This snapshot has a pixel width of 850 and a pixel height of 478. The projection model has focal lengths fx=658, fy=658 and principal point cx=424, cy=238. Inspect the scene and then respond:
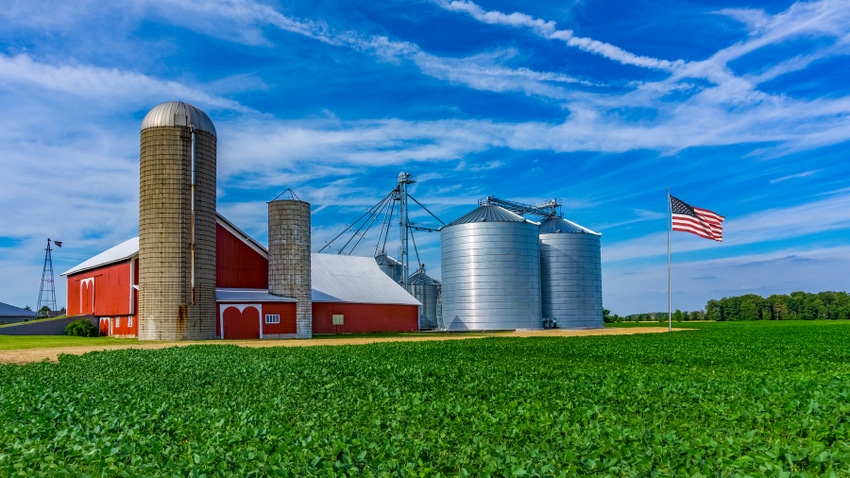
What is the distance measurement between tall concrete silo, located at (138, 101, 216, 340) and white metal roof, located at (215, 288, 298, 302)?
2.73m

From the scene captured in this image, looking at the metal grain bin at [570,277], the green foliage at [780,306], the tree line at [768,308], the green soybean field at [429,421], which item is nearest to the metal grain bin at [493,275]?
the metal grain bin at [570,277]

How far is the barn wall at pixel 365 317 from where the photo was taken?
55.0m

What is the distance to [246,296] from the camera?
48.5 metres

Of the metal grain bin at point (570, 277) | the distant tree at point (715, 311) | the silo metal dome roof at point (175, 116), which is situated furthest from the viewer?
the distant tree at point (715, 311)

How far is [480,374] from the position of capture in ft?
54.2

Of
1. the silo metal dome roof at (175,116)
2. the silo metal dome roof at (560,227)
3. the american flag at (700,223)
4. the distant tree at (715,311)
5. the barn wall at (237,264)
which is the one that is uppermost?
the silo metal dome roof at (175,116)

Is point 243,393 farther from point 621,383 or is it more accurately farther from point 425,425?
point 621,383

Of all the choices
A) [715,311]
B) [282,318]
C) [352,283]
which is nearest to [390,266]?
[352,283]

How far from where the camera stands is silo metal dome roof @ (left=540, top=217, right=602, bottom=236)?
223 ft

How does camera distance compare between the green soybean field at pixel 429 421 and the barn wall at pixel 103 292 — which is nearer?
the green soybean field at pixel 429 421

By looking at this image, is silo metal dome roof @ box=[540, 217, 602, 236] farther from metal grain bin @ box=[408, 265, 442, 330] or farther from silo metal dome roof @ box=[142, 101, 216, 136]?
silo metal dome roof @ box=[142, 101, 216, 136]

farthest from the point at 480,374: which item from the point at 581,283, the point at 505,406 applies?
the point at 581,283

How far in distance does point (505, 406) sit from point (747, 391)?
16.8ft

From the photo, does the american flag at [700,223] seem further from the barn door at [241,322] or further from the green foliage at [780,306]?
the green foliage at [780,306]
